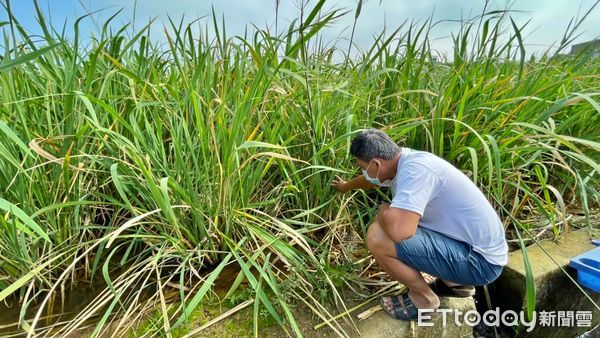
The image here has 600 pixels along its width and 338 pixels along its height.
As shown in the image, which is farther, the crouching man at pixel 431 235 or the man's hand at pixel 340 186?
the man's hand at pixel 340 186

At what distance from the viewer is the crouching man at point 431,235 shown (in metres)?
1.24

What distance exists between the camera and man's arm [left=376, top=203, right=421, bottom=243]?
1.19 m

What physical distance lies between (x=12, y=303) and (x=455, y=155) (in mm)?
1929

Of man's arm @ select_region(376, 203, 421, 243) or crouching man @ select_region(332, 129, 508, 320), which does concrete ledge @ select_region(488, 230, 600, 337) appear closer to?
crouching man @ select_region(332, 129, 508, 320)

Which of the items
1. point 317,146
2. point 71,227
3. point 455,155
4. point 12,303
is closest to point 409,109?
point 455,155

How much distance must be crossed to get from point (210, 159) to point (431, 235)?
93 centimetres

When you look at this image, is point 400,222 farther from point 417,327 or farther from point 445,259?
point 417,327

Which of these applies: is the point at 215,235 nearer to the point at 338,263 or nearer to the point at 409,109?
the point at 338,263

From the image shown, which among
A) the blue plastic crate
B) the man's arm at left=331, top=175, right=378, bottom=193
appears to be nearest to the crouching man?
the man's arm at left=331, top=175, right=378, bottom=193

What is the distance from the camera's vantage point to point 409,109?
184cm

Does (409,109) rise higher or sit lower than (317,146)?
higher
